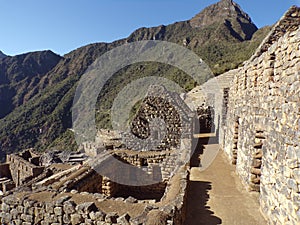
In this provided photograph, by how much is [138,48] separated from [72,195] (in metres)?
72.6

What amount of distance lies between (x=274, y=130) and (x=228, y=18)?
81.0 meters

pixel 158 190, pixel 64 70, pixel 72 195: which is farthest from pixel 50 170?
pixel 64 70

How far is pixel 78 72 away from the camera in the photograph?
9700 cm

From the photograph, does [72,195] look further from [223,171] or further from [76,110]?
[76,110]

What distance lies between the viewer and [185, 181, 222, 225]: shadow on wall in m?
4.68

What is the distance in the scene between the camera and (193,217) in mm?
4836

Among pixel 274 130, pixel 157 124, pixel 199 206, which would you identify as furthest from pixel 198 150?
pixel 274 130

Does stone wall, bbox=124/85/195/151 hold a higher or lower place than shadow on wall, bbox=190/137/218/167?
higher

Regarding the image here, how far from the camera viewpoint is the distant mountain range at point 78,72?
50.7 meters

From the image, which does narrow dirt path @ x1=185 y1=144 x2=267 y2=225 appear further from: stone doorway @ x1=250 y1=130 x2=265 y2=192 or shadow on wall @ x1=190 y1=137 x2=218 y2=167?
shadow on wall @ x1=190 y1=137 x2=218 y2=167

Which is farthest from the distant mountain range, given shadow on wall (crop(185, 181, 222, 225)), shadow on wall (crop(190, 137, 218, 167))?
shadow on wall (crop(185, 181, 222, 225))

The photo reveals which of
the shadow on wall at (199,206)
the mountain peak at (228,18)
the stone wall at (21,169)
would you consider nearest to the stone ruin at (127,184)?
the shadow on wall at (199,206)

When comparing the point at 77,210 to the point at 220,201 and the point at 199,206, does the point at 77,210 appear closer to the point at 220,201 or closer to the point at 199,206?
the point at 199,206

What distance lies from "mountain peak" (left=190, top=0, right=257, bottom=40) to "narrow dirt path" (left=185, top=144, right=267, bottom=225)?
62474mm
